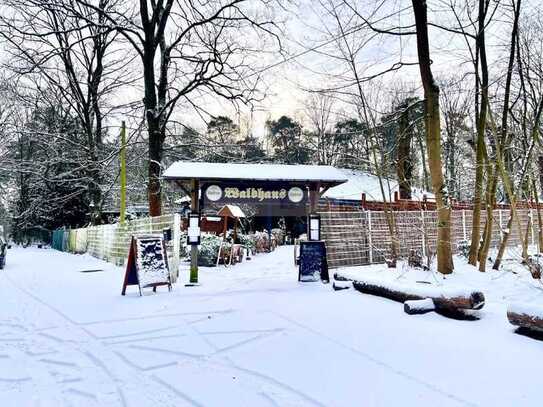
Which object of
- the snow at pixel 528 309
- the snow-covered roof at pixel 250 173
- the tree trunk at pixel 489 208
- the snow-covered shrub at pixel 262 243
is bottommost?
the snow-covered shrub at pixel 262 243

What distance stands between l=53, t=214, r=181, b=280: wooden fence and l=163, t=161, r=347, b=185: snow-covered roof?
7.38 ft

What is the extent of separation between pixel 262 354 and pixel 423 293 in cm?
226

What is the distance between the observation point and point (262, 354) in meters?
3.87

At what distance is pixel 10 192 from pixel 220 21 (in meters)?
33.4

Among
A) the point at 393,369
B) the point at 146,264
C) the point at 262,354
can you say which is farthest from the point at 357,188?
the point at 393,369

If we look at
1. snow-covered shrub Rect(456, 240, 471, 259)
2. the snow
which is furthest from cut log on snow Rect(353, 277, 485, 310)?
snow-covered shrub Rect(456, 240, 471, 259)

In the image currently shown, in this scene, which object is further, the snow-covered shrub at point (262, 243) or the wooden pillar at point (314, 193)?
the snow-covered shrub at point (262, 243)

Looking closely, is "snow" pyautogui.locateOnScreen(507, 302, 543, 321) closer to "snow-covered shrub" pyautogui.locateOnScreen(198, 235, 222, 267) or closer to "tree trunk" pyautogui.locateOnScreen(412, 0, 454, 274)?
"tree trunk" pyautogui.locateOnScreen(412, 0, 454, 274)

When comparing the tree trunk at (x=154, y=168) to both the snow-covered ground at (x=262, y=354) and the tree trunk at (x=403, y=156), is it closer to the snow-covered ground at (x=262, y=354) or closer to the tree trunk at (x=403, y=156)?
the tree trunk at (x=403, y=156)

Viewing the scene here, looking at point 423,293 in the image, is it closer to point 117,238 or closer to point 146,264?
point 146,264

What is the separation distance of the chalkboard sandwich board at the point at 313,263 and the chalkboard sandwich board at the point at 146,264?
231cm

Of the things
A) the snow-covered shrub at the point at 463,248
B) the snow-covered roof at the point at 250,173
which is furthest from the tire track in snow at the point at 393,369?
the snow-covered roof at the point at 250,173

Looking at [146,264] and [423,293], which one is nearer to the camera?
[423,293]

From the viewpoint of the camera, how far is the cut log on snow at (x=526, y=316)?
3.88 m
